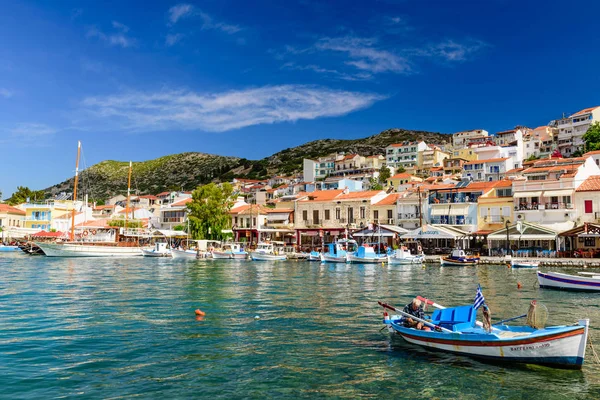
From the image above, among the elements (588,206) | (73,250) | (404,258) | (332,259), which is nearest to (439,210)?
(404,258)

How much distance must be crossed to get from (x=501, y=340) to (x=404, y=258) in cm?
3609

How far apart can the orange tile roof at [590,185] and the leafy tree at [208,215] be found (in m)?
46.4

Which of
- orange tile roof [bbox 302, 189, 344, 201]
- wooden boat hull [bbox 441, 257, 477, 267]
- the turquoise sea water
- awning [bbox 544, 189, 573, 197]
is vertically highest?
orange tile roof [bbox 302, 189, 344, 201]

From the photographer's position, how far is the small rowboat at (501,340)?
459 inches

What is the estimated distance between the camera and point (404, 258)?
47875 millimetres

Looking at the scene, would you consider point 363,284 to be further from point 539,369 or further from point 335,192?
point 335,192

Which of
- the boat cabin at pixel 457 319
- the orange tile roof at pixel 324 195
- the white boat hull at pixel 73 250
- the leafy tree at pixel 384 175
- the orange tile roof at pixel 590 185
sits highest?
the leafy tree at pixel 384 175

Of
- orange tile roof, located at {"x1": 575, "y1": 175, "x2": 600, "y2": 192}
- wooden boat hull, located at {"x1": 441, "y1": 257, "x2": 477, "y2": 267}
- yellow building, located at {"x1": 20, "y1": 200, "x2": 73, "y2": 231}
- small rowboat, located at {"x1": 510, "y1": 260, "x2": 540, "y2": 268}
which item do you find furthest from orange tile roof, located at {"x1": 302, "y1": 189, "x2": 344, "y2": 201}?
yellow building, located at {"x1": 20, "y1": 200, "x2": 73, "y2": 231}

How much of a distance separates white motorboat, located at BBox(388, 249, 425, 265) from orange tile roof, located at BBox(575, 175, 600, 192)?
711 inches

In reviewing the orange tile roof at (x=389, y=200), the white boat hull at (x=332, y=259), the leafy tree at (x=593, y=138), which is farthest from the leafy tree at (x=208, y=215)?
the leafy tree at (x=593, y=138)

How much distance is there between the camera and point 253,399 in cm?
1020

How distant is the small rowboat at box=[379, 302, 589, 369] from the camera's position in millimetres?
11648

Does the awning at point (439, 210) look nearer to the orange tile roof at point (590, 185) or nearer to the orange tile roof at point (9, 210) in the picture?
the orange tile roof at point (590, 185)

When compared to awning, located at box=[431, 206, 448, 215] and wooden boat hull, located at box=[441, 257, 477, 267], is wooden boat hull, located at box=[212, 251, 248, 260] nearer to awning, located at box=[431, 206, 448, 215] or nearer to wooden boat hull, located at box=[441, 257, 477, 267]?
awning, located at box=[431, 206, 448, 215]
